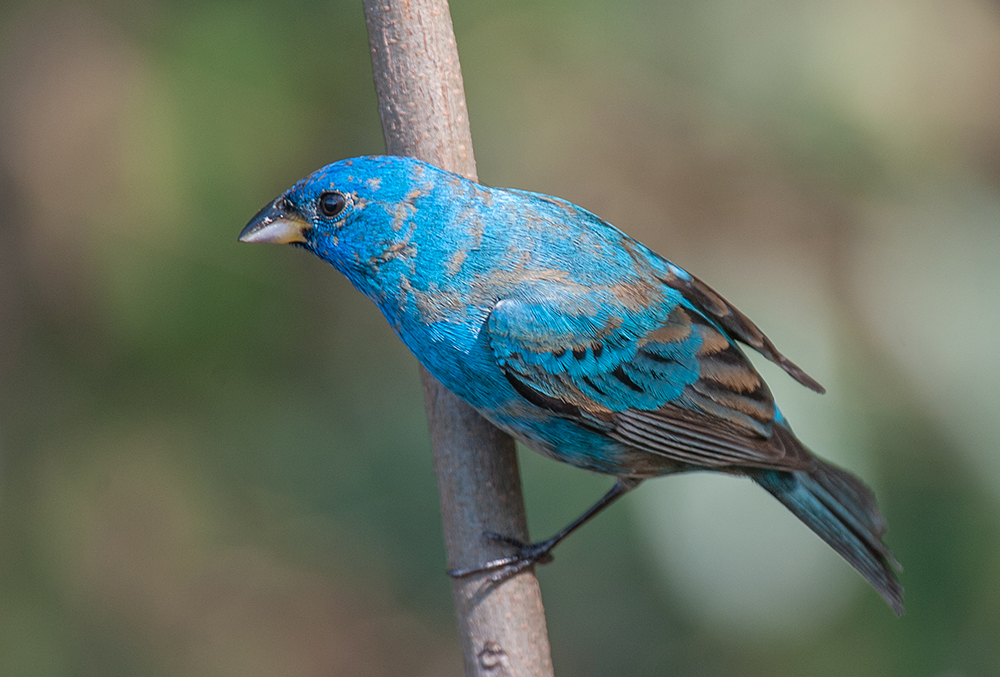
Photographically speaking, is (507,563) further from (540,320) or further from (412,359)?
(412,359)

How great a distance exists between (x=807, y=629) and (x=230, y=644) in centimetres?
272

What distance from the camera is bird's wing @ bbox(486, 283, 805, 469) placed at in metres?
2.76

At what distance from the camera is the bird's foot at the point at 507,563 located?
109 inches

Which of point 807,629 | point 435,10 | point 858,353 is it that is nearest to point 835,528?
point 807,629

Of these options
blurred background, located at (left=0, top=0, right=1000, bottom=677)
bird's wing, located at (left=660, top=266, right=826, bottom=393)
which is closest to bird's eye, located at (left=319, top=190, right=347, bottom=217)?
bird's wing, located at (left=660, top=266, right=826, bottom=393)

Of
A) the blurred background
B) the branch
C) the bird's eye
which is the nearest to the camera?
the branch

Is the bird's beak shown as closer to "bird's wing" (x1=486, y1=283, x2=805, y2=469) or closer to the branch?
the branch

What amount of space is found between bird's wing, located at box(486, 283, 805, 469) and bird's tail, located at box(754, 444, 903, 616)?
226 mm

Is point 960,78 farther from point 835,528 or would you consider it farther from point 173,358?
point 173,358

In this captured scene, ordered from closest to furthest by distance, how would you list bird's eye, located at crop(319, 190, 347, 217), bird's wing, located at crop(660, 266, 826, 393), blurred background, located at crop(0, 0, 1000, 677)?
bird's eye, located at crop(319, 190, 347, 217), bird's wing, located at crop(660, 266, 826, 393), blurred background, located at crop(0, 0, 1000, 677)

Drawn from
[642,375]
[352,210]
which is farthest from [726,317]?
[352,210]

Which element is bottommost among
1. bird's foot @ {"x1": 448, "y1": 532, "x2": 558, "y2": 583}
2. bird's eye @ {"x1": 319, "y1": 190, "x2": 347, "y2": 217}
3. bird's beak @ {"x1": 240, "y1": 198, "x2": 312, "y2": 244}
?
bird's foot @ {"x1": 448, "y1": 532, "x2": 558, "y2": 583}

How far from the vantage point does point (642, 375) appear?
2.89 meters

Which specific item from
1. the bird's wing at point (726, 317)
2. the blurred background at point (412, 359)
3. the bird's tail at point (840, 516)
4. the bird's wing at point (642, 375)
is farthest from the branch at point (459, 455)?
the blurred background at point (412, 359)
